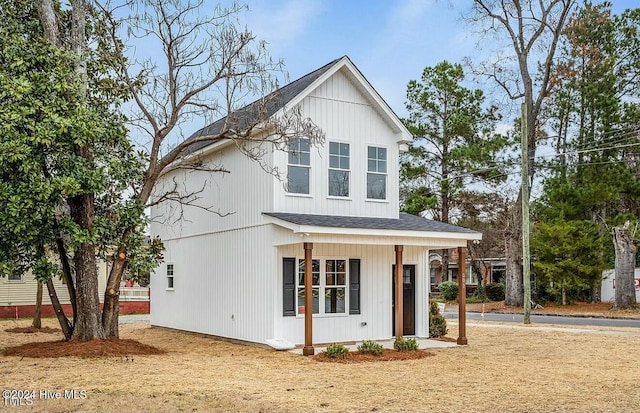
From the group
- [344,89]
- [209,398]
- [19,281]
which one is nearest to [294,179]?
[344,89]

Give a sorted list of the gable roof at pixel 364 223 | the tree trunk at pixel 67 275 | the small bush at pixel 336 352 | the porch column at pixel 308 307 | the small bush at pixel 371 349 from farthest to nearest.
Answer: the tree trunk at pixel 67 275, the gable roof at pixel 364 223, the porch column at pixel 308 307, the small bush at pixel 371 349, the small bush at pixel 336 352

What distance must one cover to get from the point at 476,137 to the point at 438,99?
288 cm

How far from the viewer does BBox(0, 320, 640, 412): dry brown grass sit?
9.12 metres

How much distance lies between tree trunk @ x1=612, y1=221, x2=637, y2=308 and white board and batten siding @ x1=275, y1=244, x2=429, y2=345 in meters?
15.6

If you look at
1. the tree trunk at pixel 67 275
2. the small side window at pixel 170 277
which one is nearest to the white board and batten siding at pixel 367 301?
the tree trunk at pixel 67 275

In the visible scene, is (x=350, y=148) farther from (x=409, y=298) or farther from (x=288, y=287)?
(x=409, y=298)

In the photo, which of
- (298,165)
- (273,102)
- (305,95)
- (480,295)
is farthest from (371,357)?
(480,295)

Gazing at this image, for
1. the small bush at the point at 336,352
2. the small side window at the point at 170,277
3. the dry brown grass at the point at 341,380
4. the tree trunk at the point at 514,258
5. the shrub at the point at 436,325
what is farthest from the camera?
the tree trunk at the point at 514,258

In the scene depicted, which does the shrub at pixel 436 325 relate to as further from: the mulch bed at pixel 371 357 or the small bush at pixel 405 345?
the mulch bed at pixel 371 357

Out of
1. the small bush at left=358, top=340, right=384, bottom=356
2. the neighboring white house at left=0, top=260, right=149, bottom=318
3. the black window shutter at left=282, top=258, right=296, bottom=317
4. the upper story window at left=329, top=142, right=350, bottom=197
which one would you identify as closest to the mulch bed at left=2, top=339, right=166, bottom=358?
the black window shutter at left=282, top=258, right=296, bottom=317

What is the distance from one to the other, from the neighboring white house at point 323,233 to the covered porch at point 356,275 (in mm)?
27

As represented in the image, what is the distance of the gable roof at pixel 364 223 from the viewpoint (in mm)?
15219

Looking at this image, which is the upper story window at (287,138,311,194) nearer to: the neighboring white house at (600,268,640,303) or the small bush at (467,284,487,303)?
A: the neighboring white house at (600,268,640,303)

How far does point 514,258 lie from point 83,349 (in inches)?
975
